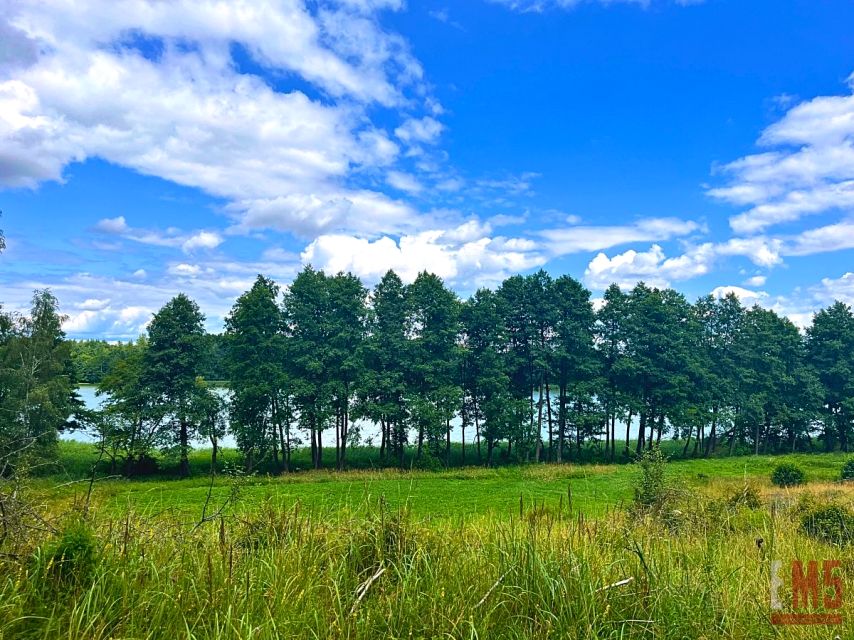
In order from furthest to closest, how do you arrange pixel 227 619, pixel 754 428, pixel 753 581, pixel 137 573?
pixel 754 428
pixel 753 581
pixel 137 573
pixel 227 619

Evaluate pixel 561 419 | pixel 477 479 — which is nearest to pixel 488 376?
pixel 561 419

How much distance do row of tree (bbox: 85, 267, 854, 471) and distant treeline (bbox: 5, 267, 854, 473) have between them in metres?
0.12

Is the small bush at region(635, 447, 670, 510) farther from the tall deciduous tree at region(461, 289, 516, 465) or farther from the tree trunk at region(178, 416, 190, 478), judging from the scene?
the tree trunk at region(178, 416, 190, 478)

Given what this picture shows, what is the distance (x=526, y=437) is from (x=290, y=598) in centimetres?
3161

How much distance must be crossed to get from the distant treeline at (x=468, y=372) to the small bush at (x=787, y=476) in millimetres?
11115

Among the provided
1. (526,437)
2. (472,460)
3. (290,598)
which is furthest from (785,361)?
(290,598)

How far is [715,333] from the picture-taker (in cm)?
4003

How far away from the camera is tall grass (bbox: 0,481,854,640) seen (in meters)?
2.56

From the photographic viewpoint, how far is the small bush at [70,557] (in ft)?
9.09

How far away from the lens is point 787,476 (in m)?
22.5

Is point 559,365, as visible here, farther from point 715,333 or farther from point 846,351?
point 846,351

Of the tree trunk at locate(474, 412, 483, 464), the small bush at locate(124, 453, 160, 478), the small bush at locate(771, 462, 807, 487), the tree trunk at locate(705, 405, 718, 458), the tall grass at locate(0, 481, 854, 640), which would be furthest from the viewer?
the tree trunk at locate(705, 405, 718, 458)

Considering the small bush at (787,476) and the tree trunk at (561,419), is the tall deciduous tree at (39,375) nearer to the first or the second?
the tree trunk at (561,419)

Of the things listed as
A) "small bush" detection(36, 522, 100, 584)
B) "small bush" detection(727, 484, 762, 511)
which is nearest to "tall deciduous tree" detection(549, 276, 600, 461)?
"small bush" detection(727, 484, 762, 511)
